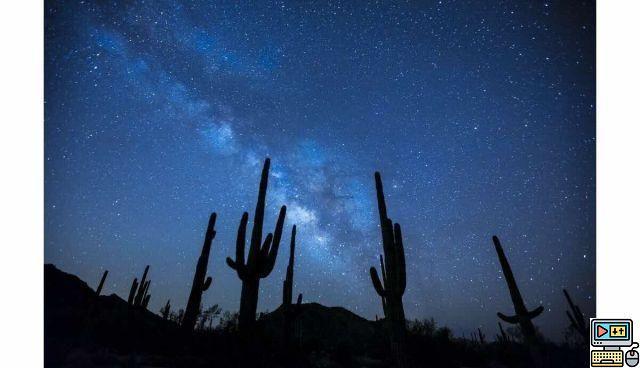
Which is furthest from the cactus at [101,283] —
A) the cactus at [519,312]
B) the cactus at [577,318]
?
the cactus at [577,318]

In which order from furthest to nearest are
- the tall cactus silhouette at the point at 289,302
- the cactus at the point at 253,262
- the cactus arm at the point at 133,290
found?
the cactus arm at the point at 133,290 → the tall cactus silhouette at the point at 289,302 → the cactus at the point at 253,262

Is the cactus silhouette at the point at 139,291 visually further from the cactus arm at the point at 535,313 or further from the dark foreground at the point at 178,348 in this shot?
the cactus arm at the point at 535,313

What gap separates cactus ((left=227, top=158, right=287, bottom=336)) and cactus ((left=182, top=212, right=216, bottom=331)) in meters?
2.39

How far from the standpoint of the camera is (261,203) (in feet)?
25.6

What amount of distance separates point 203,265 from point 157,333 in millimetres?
1853

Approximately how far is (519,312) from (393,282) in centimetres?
404

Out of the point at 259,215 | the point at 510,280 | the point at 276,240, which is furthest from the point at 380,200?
the point at 510,280

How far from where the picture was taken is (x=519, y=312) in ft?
27.6
